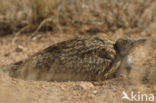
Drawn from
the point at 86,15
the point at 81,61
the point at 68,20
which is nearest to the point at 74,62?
the point at 81,61

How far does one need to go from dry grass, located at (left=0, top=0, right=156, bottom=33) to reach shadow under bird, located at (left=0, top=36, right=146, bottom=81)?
8.24ft

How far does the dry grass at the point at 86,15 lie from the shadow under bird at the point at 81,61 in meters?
2.51

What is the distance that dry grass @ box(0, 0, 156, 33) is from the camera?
6.88 meters

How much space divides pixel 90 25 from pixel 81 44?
2885 millimetres

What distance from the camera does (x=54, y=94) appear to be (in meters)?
3.67

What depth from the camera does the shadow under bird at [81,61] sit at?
431cm

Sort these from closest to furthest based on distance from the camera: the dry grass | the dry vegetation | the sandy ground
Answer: the sandy ground < the dry vegetation < the dry grass

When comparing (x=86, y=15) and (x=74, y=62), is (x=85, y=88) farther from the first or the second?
(x=86, y=15)

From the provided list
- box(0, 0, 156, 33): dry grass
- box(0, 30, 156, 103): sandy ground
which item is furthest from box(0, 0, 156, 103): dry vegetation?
box(0, 30, 156, 103): sandy ground

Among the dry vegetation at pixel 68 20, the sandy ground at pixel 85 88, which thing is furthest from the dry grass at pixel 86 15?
the sandy ground at pixel 85 88

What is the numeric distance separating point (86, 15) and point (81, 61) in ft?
9.85

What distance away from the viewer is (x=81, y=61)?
4320mm

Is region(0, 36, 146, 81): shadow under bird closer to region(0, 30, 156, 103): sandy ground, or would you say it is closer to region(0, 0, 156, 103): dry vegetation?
region(0, 30, 156, 103): sandy ground

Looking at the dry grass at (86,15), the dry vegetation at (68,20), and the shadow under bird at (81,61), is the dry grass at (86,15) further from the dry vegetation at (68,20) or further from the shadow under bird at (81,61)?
the shadow under bird at (81,61)
